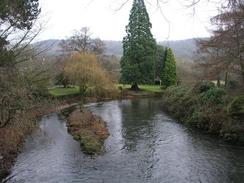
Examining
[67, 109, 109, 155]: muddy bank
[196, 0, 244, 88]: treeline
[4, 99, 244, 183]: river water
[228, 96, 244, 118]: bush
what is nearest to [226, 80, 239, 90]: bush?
[196, 0, 244, 88]: treeline

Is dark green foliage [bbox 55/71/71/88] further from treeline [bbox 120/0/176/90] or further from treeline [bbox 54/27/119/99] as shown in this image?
treeline [bbox 120/0/176/90]

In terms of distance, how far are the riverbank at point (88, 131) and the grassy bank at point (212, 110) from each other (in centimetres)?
736

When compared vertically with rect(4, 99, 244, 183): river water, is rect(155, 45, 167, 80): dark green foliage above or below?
above

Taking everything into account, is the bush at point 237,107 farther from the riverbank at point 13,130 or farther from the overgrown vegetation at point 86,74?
the overgrown vegetation at point 86,74

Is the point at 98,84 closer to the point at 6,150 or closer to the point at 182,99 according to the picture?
the point at 182,99

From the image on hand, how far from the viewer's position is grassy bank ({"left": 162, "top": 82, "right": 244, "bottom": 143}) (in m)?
22.5

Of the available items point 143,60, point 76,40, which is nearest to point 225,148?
point 143,60

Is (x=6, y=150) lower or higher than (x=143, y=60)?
lower

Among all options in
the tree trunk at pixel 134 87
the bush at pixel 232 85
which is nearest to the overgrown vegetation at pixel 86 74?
the tree trunk at pixel 134 87

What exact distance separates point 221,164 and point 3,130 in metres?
10.6

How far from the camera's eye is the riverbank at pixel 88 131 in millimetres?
20409

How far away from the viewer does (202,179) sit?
14750 mm

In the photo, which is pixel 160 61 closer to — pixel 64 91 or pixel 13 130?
pixel 64 91

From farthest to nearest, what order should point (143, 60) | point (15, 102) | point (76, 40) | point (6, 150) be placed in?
1. point (76, 40)
2. point (143, 60)
3. point (6, 150)
4. point (15, 102)
